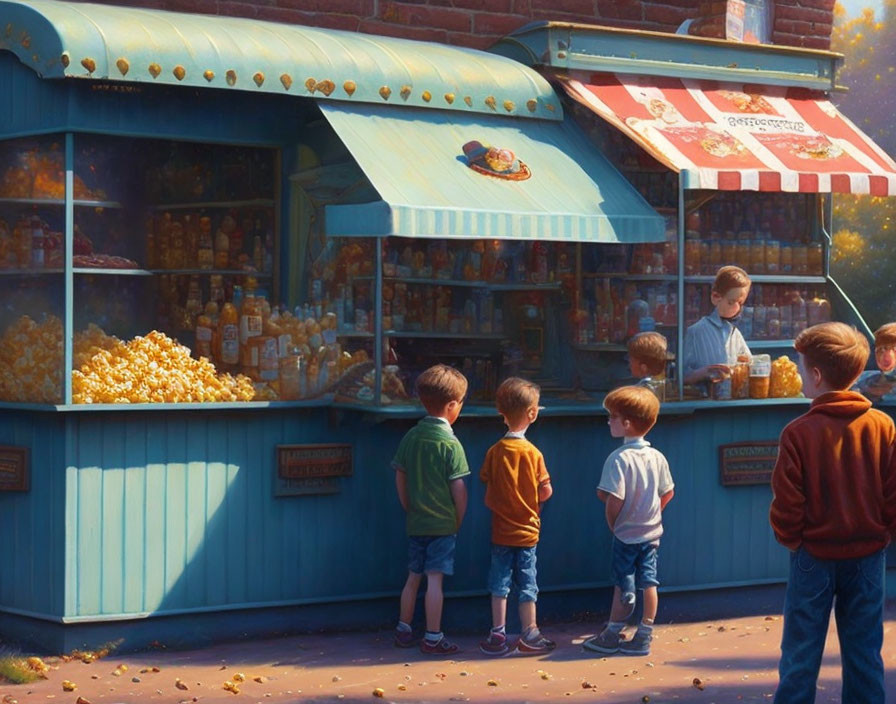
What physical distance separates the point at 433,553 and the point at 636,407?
1336 millimetres

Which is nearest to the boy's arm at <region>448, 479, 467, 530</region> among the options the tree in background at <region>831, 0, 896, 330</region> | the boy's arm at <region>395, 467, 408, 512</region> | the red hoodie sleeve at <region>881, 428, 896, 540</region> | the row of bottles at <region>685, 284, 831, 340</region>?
the boy's arm at <region>395, 467, 408, 512</region>

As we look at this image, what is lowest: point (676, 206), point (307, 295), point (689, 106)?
point (307, 295)

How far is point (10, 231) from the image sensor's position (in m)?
8.74

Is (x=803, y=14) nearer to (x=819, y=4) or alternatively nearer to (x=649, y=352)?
(x=819, y=4)

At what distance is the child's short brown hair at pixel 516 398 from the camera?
26.9 ft

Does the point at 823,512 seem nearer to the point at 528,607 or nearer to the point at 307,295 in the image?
the point at 528,607

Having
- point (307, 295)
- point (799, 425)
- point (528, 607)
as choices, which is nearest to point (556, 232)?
point (307, 295)

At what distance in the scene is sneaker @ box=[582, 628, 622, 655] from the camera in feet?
27.1

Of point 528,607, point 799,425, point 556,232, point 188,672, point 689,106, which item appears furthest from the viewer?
point 689,106

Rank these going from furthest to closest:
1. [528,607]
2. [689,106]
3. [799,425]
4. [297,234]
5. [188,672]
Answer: [689,106], [297,234], [528,607], [188,672], [799,425]

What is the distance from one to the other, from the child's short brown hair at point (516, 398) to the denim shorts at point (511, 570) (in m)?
0.71

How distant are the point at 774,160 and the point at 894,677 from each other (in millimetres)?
3637

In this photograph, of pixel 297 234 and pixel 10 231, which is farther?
pixel 297 234

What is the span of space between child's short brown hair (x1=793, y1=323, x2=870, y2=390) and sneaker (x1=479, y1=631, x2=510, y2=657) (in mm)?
2754
